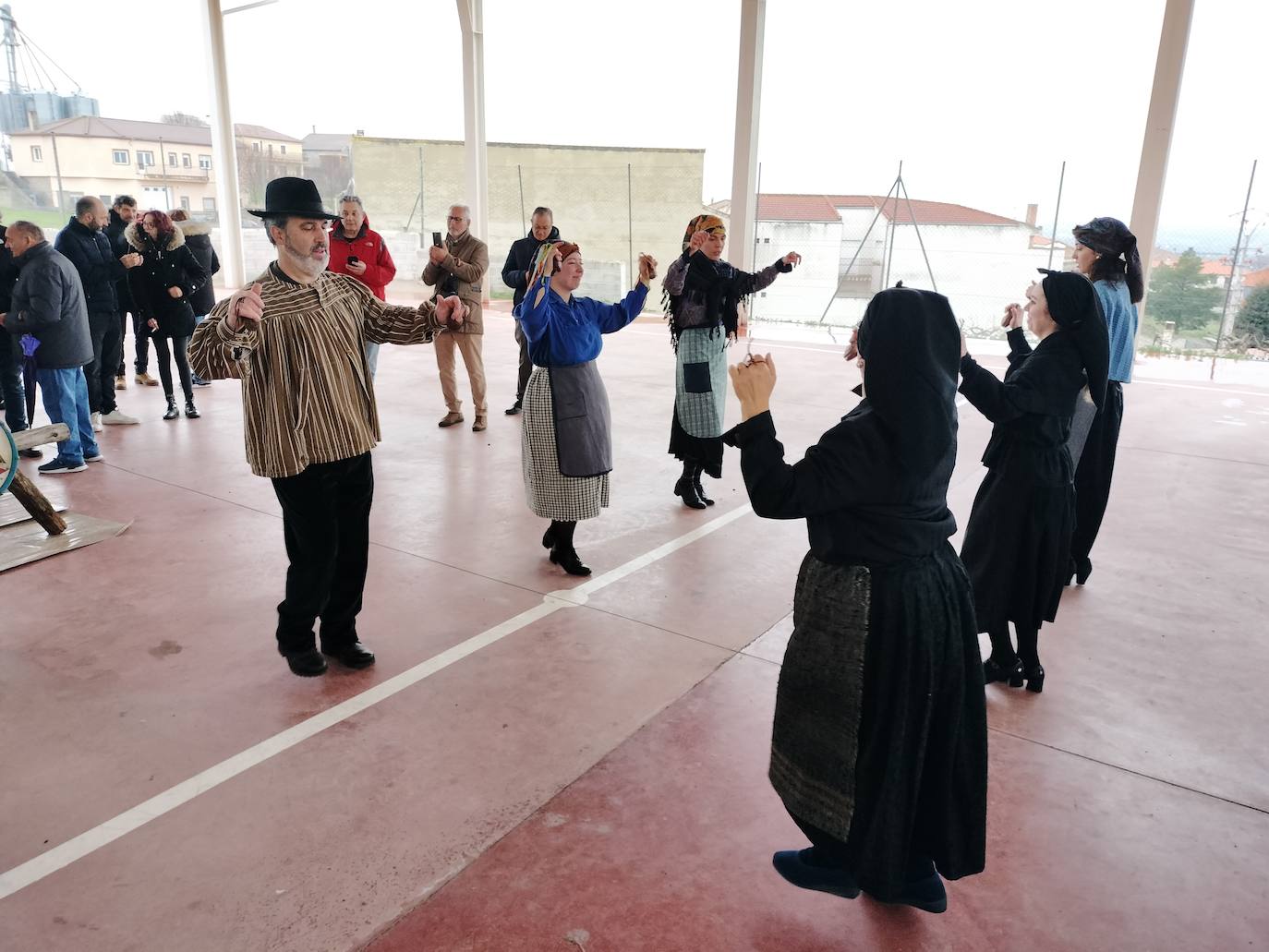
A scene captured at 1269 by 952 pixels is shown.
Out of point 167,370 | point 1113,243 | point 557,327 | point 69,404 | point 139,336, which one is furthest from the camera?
point 139,336

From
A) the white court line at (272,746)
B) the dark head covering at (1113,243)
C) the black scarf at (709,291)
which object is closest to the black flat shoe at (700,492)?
the black scarf at (709,291)

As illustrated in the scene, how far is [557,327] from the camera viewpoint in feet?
13.3

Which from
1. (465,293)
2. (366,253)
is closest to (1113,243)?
(465,293)

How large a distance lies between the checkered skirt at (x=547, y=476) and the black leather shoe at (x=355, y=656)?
113 centimetres

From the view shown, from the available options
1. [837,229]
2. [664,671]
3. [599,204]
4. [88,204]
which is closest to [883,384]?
[664,671]

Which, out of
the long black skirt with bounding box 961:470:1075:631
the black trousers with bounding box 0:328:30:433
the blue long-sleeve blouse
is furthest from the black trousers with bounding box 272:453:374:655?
the black trousers with bounding box 0:328:30:433

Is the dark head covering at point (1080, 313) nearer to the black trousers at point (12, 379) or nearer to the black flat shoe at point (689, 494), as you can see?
the black flat shoe at point (689, 494)

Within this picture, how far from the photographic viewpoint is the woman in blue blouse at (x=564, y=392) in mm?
4055

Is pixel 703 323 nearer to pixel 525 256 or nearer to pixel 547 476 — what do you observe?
pixel 547 476

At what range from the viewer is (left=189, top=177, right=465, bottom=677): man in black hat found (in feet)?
9.68

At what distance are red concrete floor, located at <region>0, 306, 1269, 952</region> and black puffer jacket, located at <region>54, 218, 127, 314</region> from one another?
84.8 inches

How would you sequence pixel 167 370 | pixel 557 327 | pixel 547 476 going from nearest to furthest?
pixel 557 327, pixel 547 476, pixel 167 370

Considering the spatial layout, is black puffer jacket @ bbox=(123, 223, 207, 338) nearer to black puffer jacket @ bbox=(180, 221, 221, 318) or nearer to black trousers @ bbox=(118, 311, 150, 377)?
black trousers @ bbox=(118, 311, 150, 377)

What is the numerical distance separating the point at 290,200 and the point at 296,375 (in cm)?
58
